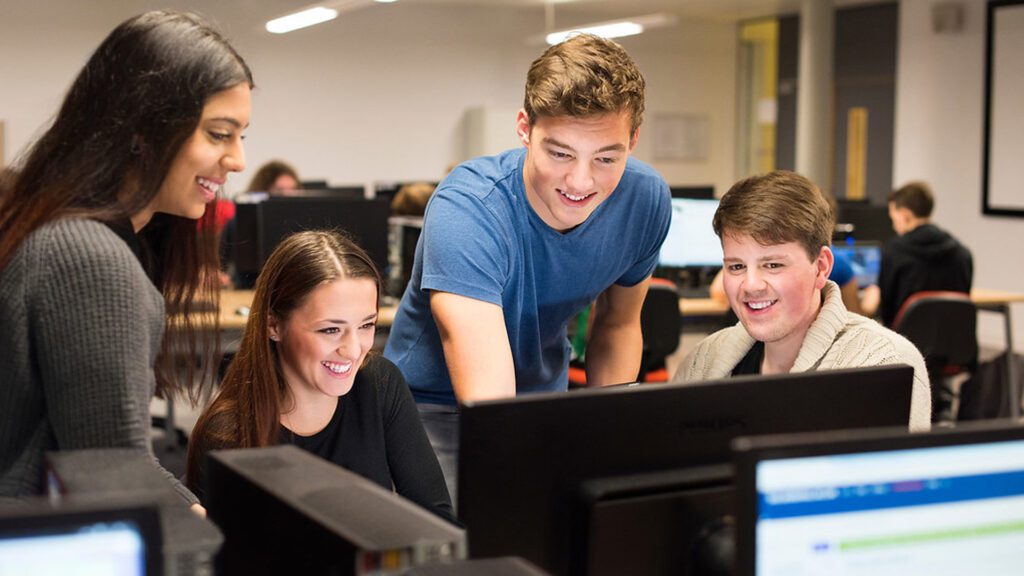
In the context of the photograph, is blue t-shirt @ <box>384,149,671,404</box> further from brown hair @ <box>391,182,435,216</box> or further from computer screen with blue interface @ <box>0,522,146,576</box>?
brown hair @ <box>391,182,435,216</box>

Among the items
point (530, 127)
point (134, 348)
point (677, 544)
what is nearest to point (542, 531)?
point (677, 544)

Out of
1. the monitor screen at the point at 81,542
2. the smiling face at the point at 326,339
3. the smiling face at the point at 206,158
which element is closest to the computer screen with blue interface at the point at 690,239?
the smiling face at the point at 326,339

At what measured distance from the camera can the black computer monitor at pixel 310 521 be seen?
34.4 inches

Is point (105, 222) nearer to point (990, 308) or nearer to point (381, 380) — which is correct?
point (381, 380)

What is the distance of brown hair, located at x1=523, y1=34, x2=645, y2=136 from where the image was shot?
170 cm

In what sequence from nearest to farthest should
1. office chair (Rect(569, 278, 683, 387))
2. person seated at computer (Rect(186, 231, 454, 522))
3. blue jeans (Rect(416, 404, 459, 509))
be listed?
person seated at computer (Rect(186, 231, 454, 522))
blue jeans (Rect(416, 404, 459, 509))
office chair (Rect(569, 278, 683, 387))

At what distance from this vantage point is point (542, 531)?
3.71 feet

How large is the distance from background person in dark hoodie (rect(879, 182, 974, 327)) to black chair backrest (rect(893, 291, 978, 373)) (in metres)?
0.32

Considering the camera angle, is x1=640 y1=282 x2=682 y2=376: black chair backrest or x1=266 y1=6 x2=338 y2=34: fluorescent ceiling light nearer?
x1=640 y1=282 x2=682 y2=376: black chair backrest

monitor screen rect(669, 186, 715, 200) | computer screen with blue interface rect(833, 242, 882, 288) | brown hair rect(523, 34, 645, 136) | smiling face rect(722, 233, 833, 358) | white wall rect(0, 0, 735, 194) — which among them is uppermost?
white wall rect(0, 0, 735, 194)

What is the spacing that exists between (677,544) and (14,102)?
9.16 metres

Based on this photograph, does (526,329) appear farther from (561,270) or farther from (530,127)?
(530,127)

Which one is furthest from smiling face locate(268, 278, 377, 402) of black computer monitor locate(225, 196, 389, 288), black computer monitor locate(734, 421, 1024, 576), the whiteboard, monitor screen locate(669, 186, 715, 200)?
the whiteboard

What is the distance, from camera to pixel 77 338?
43.1 inches
